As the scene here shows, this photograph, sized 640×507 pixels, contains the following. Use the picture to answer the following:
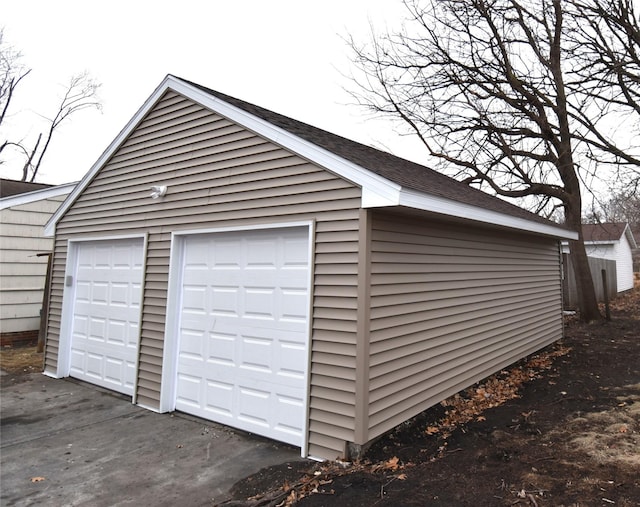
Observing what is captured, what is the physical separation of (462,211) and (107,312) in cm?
557

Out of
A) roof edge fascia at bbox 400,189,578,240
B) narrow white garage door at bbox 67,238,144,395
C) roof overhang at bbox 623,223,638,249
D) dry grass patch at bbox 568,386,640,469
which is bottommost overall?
dry grass patch at bbox 568,386,640,469

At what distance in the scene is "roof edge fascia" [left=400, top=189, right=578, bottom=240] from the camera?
12.8ft

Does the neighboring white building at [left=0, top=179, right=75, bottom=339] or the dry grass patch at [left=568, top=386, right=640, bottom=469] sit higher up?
the neighboring white building at [left=0, top=179, right=75, bottom=339]

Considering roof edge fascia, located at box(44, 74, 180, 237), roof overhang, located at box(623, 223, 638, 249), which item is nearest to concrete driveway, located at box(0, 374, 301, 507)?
roof edge fascia, located at box(44, 74, 180, 237)

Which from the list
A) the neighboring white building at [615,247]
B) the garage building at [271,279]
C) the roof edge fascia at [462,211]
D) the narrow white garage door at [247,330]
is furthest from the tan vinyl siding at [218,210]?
the neighboring white building at [615,247]

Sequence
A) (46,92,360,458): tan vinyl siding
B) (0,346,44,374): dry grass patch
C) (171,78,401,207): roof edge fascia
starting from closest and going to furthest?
1. (171,78,401,207): roof edge fascia
2. (46,92,360,458): tan vinyl siding
3. (0,346,44,374): dry grass patch

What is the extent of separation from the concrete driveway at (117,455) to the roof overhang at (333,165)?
267cm

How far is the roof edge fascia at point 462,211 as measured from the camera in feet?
12.8

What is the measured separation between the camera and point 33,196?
981 cm

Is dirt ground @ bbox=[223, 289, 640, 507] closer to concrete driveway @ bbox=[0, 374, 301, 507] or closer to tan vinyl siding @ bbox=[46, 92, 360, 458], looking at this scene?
concrete driveway @ bbox=[0, 374, 301, 507]

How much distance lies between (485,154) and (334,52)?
531cm

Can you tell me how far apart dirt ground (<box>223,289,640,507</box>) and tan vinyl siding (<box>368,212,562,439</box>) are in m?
0.34

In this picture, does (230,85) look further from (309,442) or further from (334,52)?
(309,442)

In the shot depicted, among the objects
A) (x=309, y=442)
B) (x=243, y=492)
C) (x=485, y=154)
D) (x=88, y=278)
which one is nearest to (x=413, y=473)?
(x=309, y=442)
